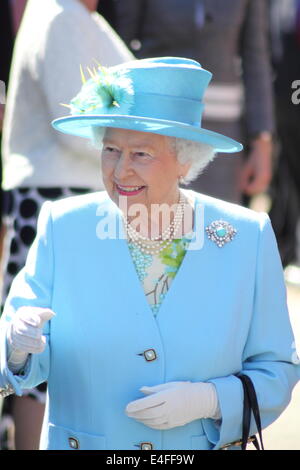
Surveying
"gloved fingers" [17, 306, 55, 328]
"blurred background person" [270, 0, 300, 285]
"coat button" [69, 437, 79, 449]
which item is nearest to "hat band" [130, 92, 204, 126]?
"gloved fingers" [17, 306, 55, 328]

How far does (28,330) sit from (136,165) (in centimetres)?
52

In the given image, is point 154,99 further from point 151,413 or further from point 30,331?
point 151,413

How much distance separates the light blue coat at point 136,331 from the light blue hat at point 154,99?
10.9 inches

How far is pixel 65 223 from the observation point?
2826 millimetres

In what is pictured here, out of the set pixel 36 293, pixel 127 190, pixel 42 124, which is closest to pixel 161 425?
pixel 36 293

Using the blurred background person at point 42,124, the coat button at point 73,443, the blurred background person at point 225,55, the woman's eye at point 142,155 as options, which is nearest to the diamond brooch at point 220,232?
the woman's eye at point 142,155

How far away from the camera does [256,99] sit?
15.2 ft

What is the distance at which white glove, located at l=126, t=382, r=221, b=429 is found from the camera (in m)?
2.57

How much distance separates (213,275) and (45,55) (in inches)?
45.5

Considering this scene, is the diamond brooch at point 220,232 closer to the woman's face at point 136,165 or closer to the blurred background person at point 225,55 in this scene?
the woman's face at point 136,165

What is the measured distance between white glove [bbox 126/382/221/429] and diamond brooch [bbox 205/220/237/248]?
40 cm

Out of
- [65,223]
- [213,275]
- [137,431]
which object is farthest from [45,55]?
[137,431]

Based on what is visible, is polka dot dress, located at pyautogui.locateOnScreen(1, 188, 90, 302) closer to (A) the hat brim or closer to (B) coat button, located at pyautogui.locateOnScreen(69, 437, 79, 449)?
(A) the hat brim
